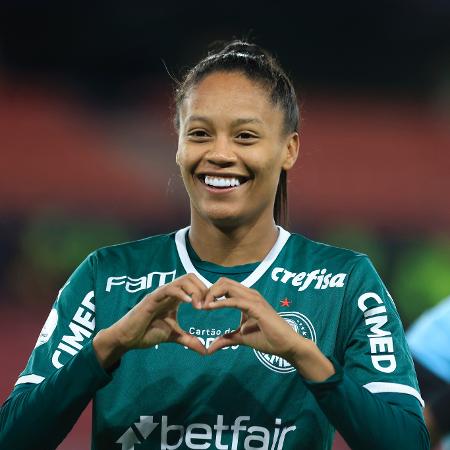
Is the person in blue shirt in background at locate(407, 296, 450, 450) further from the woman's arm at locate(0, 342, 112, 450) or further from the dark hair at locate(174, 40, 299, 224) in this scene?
the woman's arm at locate(0, 342, 112, 450)

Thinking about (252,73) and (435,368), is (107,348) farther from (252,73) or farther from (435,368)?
(435,368)

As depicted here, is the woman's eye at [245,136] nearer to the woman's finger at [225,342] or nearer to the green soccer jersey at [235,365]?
the green soccer jersey at [235,365]

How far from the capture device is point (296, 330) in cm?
216

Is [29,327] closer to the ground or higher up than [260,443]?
higher up

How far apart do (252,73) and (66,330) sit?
2.38 ft

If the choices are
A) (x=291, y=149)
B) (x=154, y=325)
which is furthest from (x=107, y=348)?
(x=291, y=149)

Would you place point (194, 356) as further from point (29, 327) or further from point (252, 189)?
point (29, 327)

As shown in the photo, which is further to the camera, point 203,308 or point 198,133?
point 198,133

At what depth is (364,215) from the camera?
23.8 ft

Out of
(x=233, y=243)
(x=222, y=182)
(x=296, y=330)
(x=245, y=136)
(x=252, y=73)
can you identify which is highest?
(x=252, y=73)

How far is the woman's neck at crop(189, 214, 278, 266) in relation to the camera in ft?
7.57

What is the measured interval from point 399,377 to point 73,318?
730 millimetres

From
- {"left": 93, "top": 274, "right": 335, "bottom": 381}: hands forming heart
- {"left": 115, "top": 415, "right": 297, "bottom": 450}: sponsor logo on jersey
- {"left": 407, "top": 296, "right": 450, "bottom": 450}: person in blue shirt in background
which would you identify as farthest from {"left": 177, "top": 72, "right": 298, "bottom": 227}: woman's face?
{"left": 407, "top": 296, "right": 450, "bottom": 450}: person in blue shirt in background

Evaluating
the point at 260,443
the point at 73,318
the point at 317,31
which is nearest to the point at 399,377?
the point at 260,443
